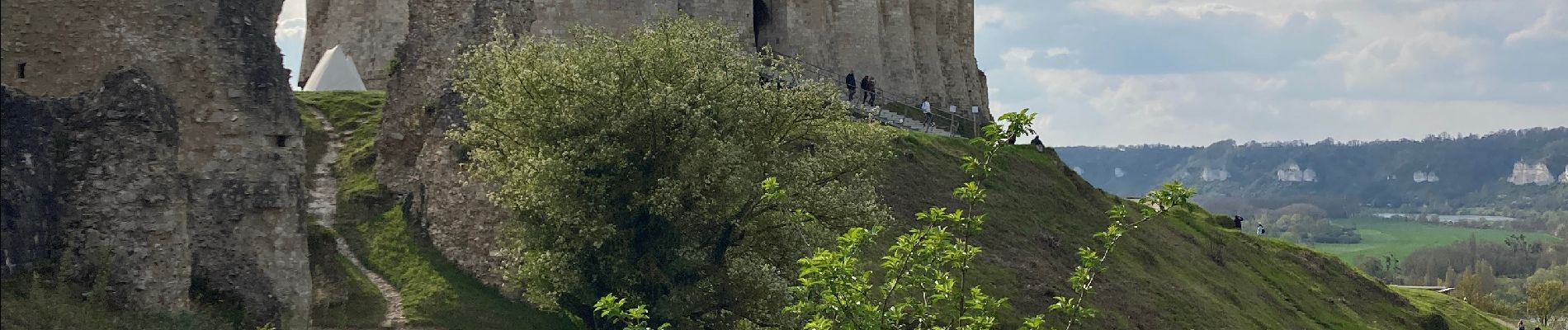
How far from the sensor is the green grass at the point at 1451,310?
3253 inches

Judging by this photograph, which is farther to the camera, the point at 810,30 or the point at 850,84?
the point at 810,30

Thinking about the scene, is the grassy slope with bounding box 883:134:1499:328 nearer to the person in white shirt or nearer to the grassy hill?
the grassy hill

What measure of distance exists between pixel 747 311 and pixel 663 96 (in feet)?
15.3

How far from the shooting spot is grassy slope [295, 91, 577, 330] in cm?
3719

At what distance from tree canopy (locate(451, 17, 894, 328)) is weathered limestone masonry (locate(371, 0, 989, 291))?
2.48 m

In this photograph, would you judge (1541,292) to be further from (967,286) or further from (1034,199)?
(967,286)

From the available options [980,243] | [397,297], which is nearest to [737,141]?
[397,297]

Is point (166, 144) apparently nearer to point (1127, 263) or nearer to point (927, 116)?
point (1127, 263)

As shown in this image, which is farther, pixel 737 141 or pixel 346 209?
pixel 346 209

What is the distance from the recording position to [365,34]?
60.4 metres

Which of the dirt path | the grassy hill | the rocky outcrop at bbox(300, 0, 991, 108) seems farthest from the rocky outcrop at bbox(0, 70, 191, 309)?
the rocky outcrop at bbox(300, 0, 991, 108)

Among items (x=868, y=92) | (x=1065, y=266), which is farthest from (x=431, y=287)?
(x=868, y=92)

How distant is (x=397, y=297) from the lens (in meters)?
37.5

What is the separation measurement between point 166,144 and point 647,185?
1199cm
